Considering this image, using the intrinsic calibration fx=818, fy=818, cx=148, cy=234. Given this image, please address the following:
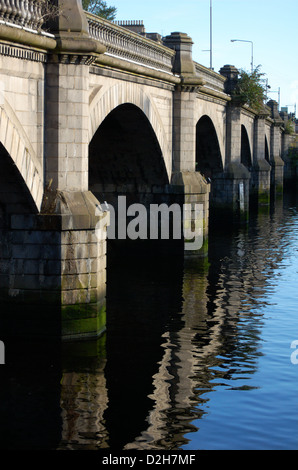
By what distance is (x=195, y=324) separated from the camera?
19750 mm

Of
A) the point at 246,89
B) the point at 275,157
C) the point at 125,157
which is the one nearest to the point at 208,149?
the point at 246,89

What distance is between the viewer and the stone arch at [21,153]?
49.3ft

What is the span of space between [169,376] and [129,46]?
1120cm

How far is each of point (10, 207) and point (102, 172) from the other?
40.9 feet

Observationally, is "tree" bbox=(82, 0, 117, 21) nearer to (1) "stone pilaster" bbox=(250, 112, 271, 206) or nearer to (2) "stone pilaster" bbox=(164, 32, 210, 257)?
(1) "stone pilaster" bbox=(250, 112, 271, 206)

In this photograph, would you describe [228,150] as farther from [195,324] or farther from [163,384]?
[163,384]

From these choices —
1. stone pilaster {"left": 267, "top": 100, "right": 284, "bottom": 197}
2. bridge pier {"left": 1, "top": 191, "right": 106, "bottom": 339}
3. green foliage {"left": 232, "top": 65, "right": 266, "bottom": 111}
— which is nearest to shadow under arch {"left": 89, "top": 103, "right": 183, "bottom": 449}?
bridge pier {"left": 1, "top": 191, "right": 106, "bottom": 339}

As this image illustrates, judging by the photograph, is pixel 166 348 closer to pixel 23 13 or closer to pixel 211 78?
pixel 23 13

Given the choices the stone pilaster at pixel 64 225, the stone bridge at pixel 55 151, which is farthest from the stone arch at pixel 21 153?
the stone pilaster at pixel 64 225

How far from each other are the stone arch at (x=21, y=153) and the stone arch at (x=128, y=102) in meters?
2.79

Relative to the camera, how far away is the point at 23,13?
15.6m
